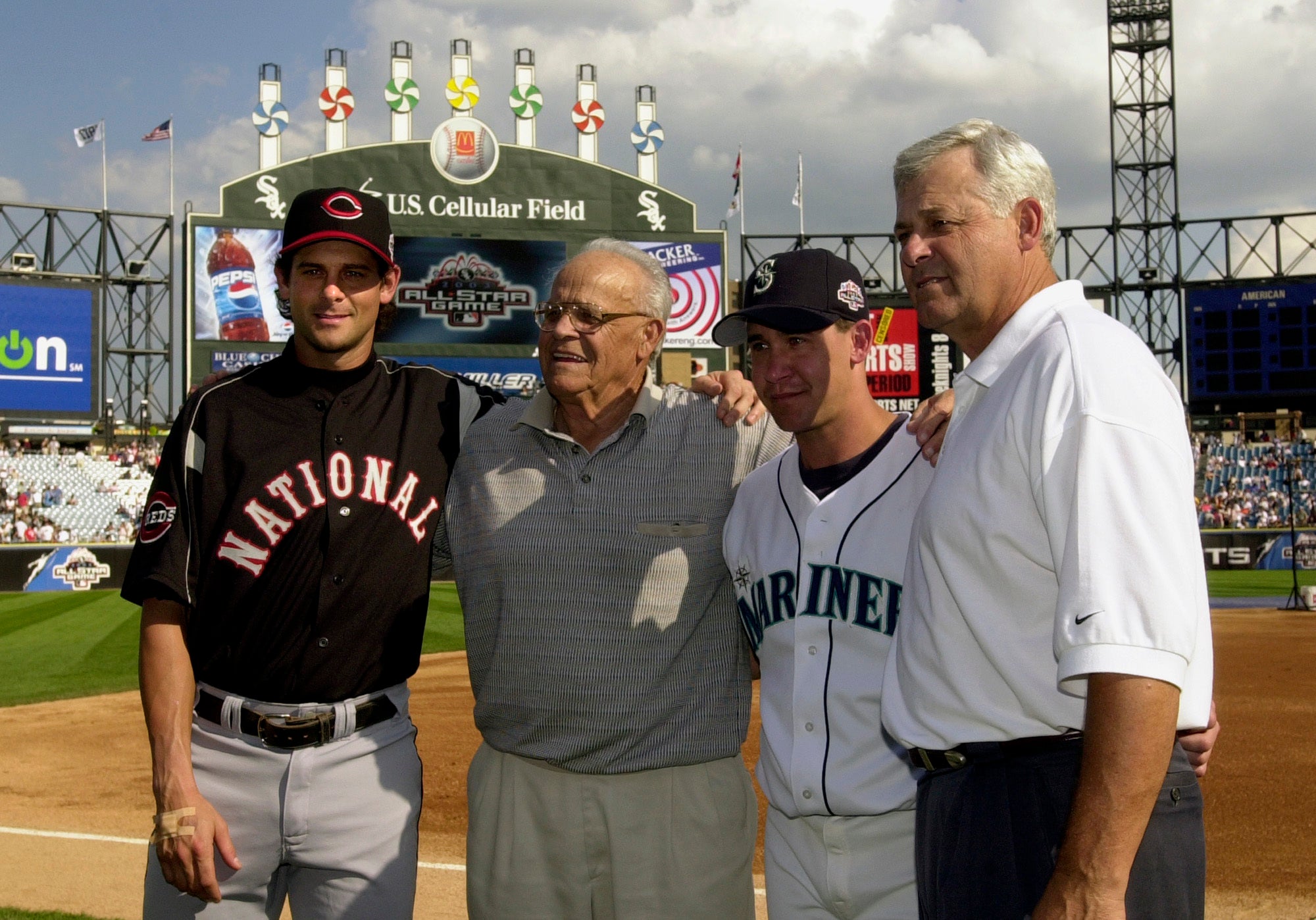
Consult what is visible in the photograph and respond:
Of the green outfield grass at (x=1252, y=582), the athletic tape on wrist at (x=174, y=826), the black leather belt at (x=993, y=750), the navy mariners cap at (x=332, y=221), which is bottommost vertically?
the green outfield grass at (x=1252, y=582)

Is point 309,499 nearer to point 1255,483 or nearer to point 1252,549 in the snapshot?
point 1252,549

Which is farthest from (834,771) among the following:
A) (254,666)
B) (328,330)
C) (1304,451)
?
(1304,451)

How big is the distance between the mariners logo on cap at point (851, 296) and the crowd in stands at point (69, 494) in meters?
25.3

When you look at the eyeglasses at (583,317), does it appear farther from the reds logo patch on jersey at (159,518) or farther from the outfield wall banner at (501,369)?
the outfield wall banner at (501,369)

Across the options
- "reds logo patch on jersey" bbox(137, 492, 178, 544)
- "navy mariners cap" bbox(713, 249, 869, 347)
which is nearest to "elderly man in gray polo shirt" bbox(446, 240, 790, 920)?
"navy mariners cap" bbox(713, 249, 869, 347)

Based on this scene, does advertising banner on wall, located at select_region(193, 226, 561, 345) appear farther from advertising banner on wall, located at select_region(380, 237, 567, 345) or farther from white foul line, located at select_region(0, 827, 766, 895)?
white foul line, located at select_region(0, 827, 766, 895)

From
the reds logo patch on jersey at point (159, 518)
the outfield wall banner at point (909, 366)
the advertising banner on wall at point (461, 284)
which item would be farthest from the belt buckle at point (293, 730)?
the outfield wall banner at point (909, 366)

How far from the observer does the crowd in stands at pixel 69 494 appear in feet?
86.3

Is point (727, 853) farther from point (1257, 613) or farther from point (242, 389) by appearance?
point (1257, 613)

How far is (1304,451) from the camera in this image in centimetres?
3259

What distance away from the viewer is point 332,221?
2752mm

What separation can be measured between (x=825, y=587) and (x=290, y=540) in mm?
1277

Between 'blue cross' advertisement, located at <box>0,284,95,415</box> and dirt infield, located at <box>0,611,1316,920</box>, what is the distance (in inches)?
910

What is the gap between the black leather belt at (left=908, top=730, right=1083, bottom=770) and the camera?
69.5 inches
